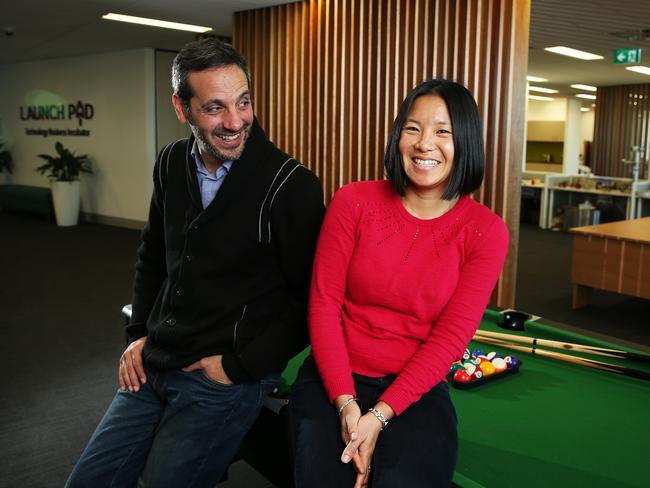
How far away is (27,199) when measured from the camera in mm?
11883

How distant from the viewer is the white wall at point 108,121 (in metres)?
10.3

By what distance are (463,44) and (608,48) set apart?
4684mm

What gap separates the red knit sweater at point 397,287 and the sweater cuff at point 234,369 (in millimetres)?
220

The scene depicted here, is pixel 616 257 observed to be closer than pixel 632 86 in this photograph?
Yes

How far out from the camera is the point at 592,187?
11.2 meters

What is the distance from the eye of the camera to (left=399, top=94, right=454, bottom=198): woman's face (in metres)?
1.70

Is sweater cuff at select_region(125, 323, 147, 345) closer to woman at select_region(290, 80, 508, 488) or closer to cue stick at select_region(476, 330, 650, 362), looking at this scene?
woman at select_region(290, 80, 508, 488)

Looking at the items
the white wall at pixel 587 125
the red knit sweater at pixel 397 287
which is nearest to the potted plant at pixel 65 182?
the red knit sweater at pixel 397 287

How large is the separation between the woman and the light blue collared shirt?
0.35 metres

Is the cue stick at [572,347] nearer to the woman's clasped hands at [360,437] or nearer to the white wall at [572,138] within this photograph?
the woman's clasped hands at [360,437]

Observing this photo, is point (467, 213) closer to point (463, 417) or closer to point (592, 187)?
point (463, 417)

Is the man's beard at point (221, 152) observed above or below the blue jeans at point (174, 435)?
above

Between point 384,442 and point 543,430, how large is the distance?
0.49m

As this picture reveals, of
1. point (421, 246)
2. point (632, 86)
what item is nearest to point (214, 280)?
point (421, 246)
